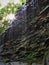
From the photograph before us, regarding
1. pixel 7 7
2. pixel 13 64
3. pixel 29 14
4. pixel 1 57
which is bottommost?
pixel 13 64

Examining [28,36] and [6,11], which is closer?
[28,36]

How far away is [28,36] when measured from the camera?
323 centimetres

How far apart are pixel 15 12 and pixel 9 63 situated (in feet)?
3.17

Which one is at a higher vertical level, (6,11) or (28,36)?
(6,11)

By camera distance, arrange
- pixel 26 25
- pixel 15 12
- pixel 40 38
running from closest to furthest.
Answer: pixel 40 38 < pixel 26 25 < pixel 15 12

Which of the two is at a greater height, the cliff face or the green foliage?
the green foliage

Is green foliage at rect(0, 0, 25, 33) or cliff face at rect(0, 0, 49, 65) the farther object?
green foliage at rect(0, 0, 25, 33)

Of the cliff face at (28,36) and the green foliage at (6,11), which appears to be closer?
the cliff face at (28,36)

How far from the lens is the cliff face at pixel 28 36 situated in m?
3.00

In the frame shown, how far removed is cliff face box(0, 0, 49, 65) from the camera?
9.84 ft

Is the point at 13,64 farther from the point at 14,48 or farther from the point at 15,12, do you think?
the point at 15,12

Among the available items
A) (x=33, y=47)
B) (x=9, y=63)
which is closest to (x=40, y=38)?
(x=33, y=47)

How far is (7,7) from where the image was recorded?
145 inches

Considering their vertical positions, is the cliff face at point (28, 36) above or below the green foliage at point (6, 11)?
below
